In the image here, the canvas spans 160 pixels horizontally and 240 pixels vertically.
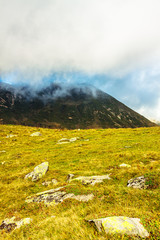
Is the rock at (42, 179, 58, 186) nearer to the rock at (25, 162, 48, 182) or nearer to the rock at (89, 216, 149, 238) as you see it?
the rock at (25, 162, 48, 182)

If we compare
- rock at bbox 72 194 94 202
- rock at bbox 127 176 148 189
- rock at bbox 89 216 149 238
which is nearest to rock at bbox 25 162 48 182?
rock at bbox 72 194 94 202

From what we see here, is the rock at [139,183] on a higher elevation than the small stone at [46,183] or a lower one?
higher

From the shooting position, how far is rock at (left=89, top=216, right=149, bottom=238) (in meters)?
4.54

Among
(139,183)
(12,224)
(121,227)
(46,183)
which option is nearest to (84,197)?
(139,183)

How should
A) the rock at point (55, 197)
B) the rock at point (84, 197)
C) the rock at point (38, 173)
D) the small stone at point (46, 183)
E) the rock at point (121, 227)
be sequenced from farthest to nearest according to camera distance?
the rock at point (38, 173), the small stone at point (46, 183), the rock at point (55, 197), the rock at point (84, 197), the rock at point (121, 227)

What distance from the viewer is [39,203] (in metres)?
10.1

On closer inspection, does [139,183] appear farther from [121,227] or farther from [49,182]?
[49,182]

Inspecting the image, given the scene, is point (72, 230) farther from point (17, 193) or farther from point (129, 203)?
point (17, 193)

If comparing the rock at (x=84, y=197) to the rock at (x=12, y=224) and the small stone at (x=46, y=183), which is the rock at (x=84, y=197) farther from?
the small stone at (x=46, y=183)

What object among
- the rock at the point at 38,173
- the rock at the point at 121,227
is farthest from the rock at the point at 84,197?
the rock at the point at 38,173

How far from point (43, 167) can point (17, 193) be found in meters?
4.82

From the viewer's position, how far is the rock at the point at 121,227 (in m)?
4.54

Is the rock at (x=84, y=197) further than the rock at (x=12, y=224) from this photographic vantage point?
Yes

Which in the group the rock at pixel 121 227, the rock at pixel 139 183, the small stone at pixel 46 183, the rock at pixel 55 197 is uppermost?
the rock at pixel 121 227
